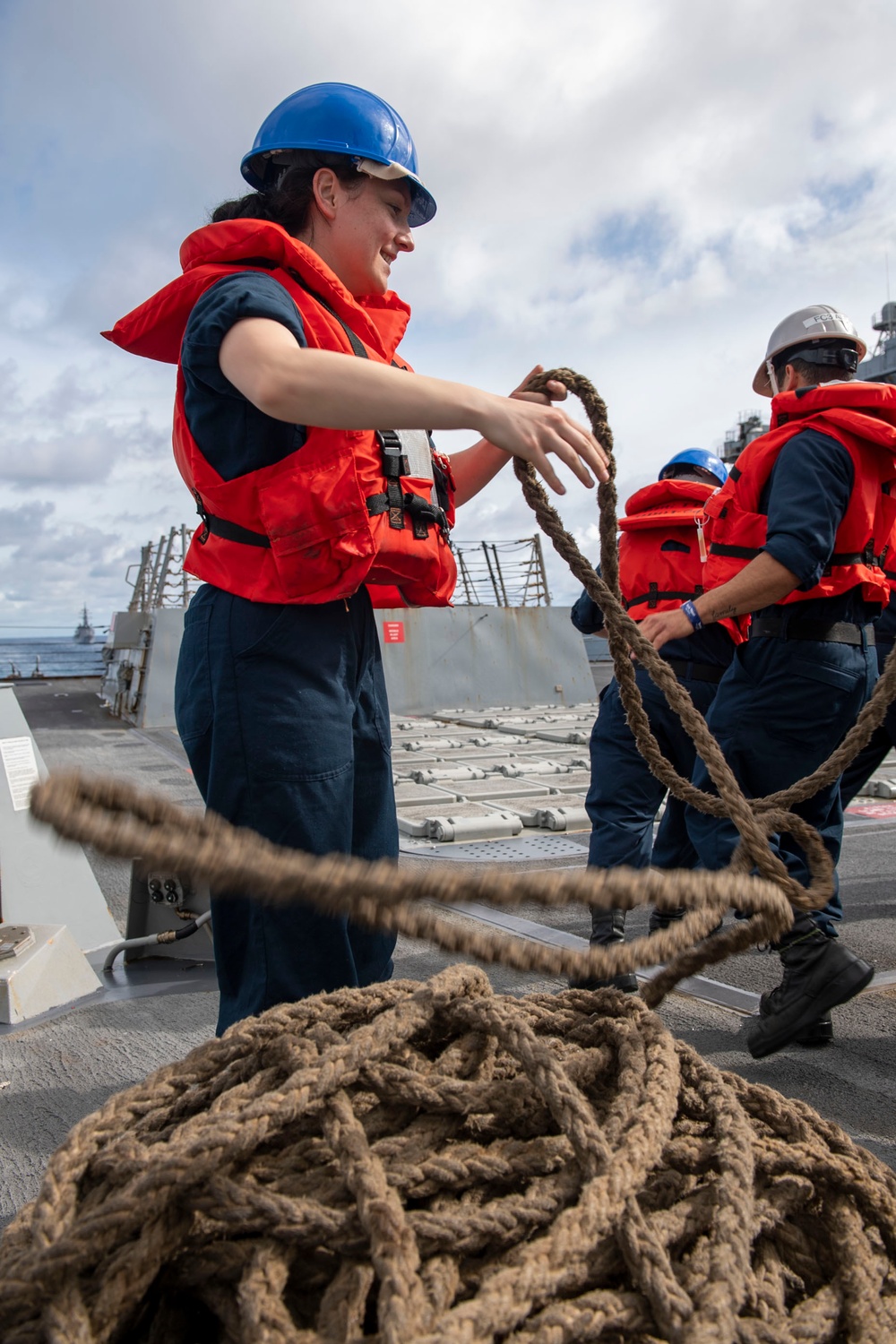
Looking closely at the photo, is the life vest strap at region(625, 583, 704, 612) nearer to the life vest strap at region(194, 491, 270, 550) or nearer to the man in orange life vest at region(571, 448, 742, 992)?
the man in orange life vest at region(571, 448, 742, 992)

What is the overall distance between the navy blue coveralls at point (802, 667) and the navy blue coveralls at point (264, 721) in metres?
1.39

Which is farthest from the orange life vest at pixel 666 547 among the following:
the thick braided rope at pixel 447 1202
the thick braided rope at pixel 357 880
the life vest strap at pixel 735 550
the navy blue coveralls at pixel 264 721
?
the thick braided rope at pixel 357 880

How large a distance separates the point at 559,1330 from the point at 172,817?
57 cm

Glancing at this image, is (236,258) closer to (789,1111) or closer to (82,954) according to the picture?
(789,1111)

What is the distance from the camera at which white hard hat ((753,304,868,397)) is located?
2883 mm

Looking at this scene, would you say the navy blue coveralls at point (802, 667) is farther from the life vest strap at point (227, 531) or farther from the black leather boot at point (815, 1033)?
the life vest strap at point (227, 531)

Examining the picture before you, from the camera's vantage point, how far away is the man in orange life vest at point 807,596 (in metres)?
2.54

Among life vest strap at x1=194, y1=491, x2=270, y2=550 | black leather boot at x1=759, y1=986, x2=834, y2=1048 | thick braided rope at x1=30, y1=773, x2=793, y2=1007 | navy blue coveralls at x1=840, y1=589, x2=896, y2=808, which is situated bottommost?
black leather boot at x1=759, y1=986, x2=834, y2=1048

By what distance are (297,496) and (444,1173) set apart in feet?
3.17

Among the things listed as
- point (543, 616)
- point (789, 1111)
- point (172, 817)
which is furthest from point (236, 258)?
point (543, 616)

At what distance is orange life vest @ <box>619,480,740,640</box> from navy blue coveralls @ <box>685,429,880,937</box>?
1069 mm

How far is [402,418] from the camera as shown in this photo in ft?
4.50

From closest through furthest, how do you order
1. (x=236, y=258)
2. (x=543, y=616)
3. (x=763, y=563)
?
1. (x=236, y=258)
2. (x=763, y=563)
3. (x=543, y=616)

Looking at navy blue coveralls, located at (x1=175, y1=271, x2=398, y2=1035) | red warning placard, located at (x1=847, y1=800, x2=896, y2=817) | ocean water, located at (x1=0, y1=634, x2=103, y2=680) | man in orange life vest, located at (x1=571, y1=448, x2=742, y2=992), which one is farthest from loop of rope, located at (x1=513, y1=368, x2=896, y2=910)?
ocean water, located at (x1=0, y1=634, x2=103, y2=680)
